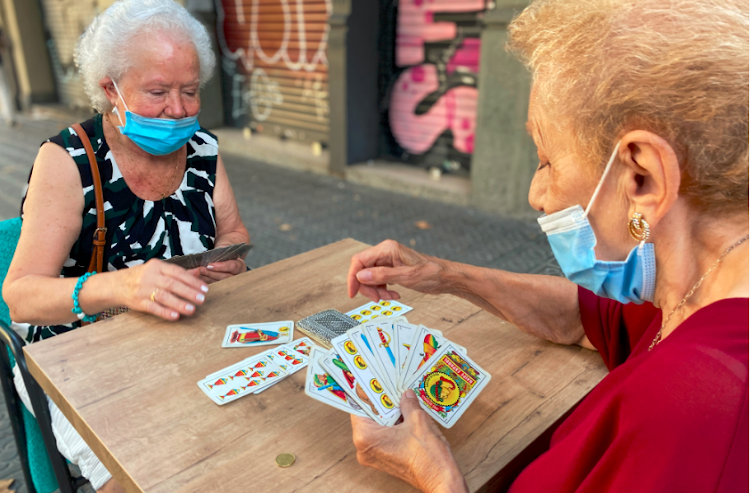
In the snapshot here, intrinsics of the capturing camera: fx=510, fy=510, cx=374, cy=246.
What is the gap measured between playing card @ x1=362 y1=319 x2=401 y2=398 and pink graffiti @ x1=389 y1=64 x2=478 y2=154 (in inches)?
201

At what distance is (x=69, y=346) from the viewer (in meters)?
1.49

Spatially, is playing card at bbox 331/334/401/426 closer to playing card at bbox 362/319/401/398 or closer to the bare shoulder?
playing card at bbox 362/319/401/398

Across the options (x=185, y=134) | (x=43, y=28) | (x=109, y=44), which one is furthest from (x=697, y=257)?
(x=43, y=28)

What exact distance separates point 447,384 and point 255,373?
52cm

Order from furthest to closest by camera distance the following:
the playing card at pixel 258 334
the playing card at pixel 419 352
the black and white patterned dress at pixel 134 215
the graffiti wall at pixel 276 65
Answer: the graffiti wall at pixel 276 65 → the black and white patterned dress at pixel 134 215 → the playing card at pixel 258 334 → the playing card at pixel 419 352

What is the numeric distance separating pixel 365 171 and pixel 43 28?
36.0 ft

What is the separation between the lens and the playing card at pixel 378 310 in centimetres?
168

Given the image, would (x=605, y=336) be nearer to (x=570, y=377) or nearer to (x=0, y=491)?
(x=570, y=377)

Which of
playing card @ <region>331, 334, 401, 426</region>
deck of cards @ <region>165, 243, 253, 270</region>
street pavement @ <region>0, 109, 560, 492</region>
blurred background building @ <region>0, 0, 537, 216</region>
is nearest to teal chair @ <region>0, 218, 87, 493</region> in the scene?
deck of cards @ <region>165, 243, 253, 270</region>

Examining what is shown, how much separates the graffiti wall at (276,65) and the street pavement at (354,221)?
1.04 m

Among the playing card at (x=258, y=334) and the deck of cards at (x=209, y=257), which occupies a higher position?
the deck of cards at (x=209, y=257)

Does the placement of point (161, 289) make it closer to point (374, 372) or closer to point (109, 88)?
point (374, 372)

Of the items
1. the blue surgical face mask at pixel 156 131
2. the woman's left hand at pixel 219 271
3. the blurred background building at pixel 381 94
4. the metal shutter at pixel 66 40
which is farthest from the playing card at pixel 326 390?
the metal shutter at pixel 66 40

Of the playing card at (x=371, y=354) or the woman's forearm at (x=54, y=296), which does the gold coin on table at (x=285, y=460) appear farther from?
the woman's forearm at (x=54, y=296)
